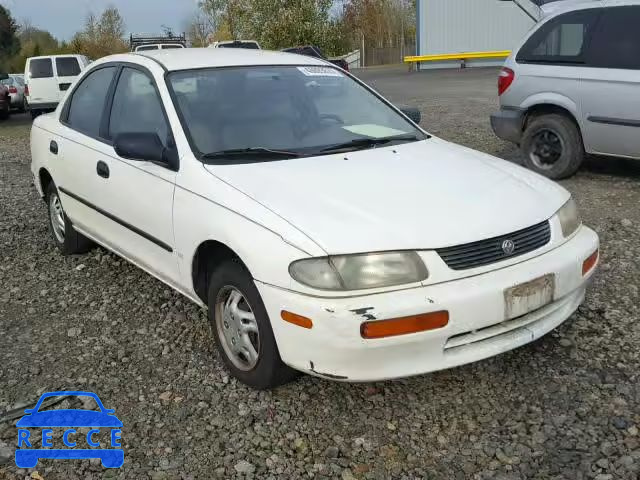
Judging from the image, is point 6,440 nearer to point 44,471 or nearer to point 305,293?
point 44,471

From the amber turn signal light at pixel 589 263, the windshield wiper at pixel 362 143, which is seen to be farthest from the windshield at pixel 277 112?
the amber turn signal light at pixel 589 263

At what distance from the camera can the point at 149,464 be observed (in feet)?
8.94

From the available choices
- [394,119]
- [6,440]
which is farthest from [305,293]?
[394,119]

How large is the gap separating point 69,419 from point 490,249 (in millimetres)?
2055

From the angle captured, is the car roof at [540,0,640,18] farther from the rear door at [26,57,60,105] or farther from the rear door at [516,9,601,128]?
the rear door at [26,57,60,105]

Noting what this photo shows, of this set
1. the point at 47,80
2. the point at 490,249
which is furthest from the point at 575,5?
the point at 47,80

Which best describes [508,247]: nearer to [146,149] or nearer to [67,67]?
[146,149]

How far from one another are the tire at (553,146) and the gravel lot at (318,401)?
96.6 inches

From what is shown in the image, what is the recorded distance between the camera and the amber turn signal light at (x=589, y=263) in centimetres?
318

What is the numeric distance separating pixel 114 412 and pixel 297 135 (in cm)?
174

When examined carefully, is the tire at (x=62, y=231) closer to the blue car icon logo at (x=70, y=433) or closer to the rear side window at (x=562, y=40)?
the blue car icon logo at (x=70, y=433)

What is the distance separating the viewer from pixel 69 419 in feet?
10.0

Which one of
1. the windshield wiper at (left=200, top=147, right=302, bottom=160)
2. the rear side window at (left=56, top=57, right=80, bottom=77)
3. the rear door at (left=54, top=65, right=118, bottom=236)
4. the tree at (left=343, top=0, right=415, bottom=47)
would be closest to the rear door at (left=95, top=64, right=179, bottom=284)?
the rear door at (left=54, top=65, right=118, bottom=236)

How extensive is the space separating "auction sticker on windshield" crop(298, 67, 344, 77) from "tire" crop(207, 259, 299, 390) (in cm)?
160
